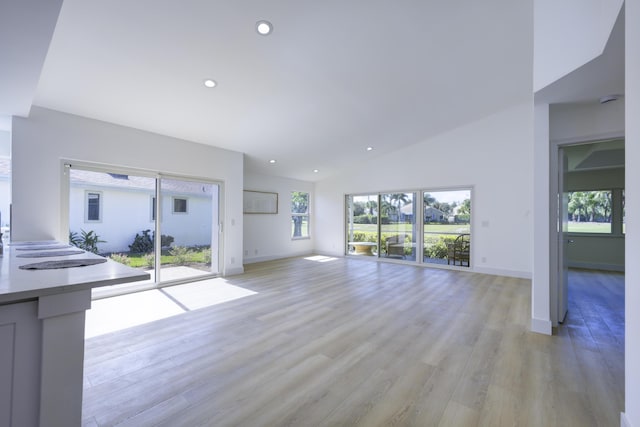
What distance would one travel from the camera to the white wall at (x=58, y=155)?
3.28 m

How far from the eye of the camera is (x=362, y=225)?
784 cm

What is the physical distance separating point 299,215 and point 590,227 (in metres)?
7.43

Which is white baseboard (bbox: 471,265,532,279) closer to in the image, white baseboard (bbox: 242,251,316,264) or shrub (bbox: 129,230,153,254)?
white baseboard (bbox: 242,251,316,264)

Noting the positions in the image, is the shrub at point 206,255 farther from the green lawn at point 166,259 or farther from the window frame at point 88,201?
the window frame at point 88,201

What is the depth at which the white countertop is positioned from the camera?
1.03 m

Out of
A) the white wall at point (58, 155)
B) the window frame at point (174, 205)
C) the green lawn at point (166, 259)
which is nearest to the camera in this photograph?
the white wall at point (58, 155)

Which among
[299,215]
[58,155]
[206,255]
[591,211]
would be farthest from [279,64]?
[591,211]

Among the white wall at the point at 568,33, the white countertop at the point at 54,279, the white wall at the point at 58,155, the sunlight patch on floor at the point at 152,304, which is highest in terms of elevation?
the white wall at the point at 568,33

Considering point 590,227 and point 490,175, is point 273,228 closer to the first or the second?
point 490,175

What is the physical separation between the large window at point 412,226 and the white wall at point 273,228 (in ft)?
5.12

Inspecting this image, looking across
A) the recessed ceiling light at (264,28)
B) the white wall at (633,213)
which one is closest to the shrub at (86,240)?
the recessed ceiling light at (264,28)

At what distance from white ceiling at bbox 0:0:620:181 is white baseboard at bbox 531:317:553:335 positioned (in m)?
3.28

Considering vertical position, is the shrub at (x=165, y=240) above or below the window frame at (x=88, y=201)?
below

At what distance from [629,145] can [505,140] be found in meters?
4.74
